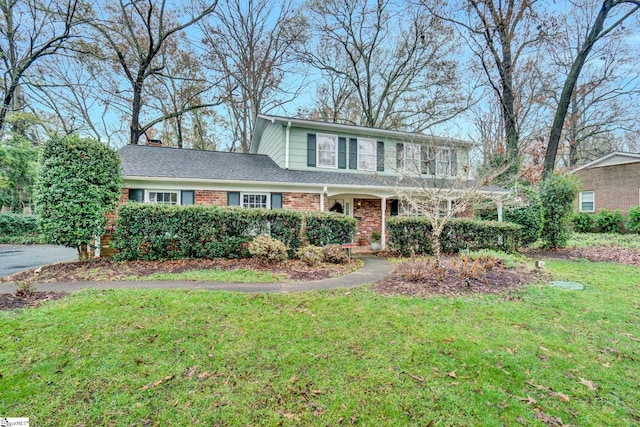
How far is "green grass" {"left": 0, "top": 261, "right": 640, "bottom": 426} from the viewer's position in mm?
2367

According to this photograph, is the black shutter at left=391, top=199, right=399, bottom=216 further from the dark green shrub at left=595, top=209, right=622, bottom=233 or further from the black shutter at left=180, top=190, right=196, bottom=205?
the dark green shrub at left=595, top=209, right=622, bottom=233

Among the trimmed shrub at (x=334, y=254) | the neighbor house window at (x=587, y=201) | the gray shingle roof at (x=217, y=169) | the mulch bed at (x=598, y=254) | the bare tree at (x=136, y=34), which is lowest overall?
the mulch bed at (x=598, y=254)

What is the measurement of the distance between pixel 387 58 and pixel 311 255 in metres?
17.7

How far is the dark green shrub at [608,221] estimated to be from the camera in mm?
17447

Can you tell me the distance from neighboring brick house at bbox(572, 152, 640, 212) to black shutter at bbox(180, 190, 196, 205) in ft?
68.6

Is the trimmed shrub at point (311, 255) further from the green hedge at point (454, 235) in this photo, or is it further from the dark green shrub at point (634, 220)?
the dark green shrub at point (634, 220)

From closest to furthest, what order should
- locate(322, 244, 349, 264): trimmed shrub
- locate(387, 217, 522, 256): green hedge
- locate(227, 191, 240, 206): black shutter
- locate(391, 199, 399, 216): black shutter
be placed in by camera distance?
1. locate(322, 244, 349, 264): trimmed shrub
2. locate(387, 217, 522, 256): green hedge
3. locate(227, 191, 240, 206): black shutter
4. locate(391, 199, 399, 216): black shutter

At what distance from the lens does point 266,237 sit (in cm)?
798

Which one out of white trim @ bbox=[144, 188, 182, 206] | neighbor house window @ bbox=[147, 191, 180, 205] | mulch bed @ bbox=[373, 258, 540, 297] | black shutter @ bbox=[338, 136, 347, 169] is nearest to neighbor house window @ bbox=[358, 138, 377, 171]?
black shutter @ bbox=[338, 136, 347, 169]

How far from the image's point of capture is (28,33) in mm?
14492

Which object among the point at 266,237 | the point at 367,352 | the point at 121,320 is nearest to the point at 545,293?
the point at 367,352

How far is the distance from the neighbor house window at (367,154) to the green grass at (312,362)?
9.06 metres

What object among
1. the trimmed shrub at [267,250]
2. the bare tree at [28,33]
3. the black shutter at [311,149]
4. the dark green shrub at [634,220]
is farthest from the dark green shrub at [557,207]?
the bare tree at [28,33]

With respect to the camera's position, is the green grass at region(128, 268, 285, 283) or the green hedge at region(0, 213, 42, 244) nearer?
the green grass at region(128, 268, 285, 283)
